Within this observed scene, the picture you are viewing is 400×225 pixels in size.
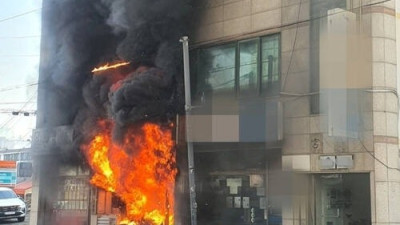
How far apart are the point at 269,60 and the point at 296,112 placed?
5.12ft

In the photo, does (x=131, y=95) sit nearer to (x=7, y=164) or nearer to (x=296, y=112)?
(x=296, y=112)

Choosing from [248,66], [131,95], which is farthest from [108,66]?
[248,66]

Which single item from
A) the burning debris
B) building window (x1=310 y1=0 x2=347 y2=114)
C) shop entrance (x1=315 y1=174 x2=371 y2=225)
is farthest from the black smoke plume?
shop entrance (x1=315 y1=174 x2=371 y2=225)

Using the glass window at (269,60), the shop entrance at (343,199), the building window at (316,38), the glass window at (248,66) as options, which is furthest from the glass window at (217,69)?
the shop entrance at (343,199)

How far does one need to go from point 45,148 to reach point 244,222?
26.2ft

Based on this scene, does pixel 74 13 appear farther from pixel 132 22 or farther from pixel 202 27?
pixel 202 27

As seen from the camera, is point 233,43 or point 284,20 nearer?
point 284,20

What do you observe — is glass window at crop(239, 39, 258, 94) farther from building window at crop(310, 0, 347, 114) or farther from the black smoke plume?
the black smoke plume

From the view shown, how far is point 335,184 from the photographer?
10.6 m

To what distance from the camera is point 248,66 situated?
12.6m

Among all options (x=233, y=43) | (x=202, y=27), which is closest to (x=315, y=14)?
(x=233, y=43)

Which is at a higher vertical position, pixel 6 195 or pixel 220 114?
pixel 220 114

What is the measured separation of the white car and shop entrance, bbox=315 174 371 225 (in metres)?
14.9

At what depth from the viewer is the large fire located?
13711 mm
